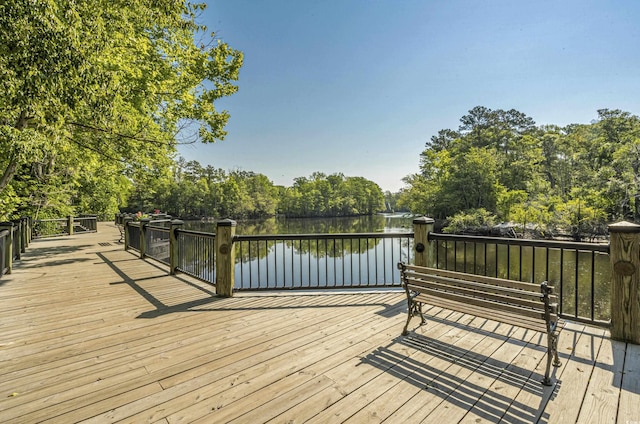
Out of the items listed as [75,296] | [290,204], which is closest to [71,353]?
[75,296]

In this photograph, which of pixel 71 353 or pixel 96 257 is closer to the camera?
pixel 71 353

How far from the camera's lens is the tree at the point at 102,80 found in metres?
3.38

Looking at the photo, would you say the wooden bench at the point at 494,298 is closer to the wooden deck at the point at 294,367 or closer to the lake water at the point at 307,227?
the wooden deck at the point at 294,367

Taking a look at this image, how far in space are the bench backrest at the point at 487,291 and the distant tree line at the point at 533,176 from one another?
25.7 metres

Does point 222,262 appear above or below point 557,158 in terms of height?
below

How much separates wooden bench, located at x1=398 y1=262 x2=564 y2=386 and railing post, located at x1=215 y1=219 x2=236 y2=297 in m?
2.67

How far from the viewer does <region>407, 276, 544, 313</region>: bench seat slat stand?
7.22 feet

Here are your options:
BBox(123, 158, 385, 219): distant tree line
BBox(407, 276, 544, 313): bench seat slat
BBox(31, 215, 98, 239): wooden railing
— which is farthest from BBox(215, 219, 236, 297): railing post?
BBox(123, 158, 385, 219): distant tree line

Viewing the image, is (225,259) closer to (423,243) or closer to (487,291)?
(423,243)

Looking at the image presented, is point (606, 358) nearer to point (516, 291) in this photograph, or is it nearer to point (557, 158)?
point (516, 291)

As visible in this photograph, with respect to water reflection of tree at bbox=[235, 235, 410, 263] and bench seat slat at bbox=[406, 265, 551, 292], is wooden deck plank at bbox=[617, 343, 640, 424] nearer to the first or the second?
bench seat slat at bbox=[406, 265, 551, 292]

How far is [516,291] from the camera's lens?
7.42ft

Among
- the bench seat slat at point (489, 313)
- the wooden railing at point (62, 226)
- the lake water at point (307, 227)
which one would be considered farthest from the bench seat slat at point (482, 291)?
the lake water at point (307, 227)

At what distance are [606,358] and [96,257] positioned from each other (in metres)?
10.8
